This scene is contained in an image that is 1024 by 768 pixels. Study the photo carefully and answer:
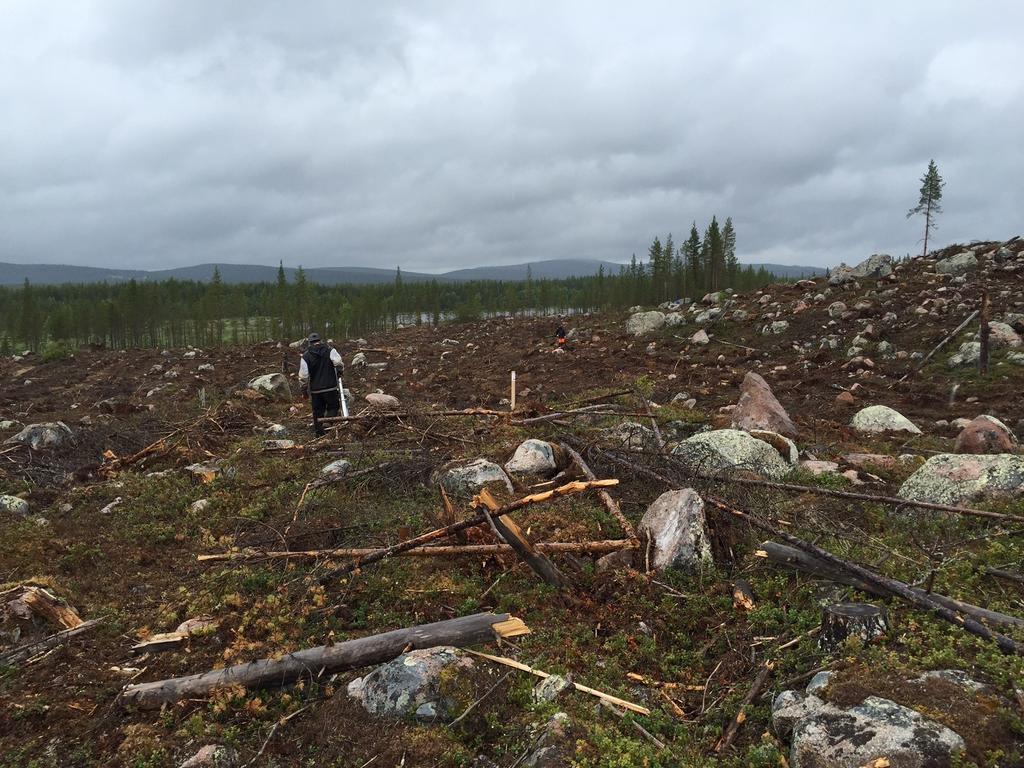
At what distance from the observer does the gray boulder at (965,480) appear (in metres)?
6.54

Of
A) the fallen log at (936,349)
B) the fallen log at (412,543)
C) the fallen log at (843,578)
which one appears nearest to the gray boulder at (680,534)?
the fallen log at (843,578)

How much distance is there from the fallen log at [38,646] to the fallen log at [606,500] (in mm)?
5395

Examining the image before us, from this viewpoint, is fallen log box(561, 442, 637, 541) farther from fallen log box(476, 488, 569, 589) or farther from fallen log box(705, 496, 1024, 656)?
fallen log box(705, 496, 1024, 656)

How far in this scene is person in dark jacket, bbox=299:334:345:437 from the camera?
11328mm

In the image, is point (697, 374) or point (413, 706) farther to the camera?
point (697, 374)

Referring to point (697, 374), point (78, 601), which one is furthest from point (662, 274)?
point (78, 601)

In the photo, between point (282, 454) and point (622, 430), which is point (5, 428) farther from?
point (622, 430)

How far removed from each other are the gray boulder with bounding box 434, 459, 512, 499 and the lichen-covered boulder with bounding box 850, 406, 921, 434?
8.62 m

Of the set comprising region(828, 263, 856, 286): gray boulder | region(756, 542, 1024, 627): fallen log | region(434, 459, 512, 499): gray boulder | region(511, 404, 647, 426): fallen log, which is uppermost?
region(828, 263, 856, 286): gray boulder

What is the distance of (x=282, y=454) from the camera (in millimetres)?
10266

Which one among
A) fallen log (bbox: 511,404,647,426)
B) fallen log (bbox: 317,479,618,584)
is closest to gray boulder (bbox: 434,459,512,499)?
fallen log (bbox: 317,479,618,584)

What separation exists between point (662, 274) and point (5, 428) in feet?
254

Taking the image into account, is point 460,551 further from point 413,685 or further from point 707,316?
point 707,316

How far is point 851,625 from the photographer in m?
3.99
